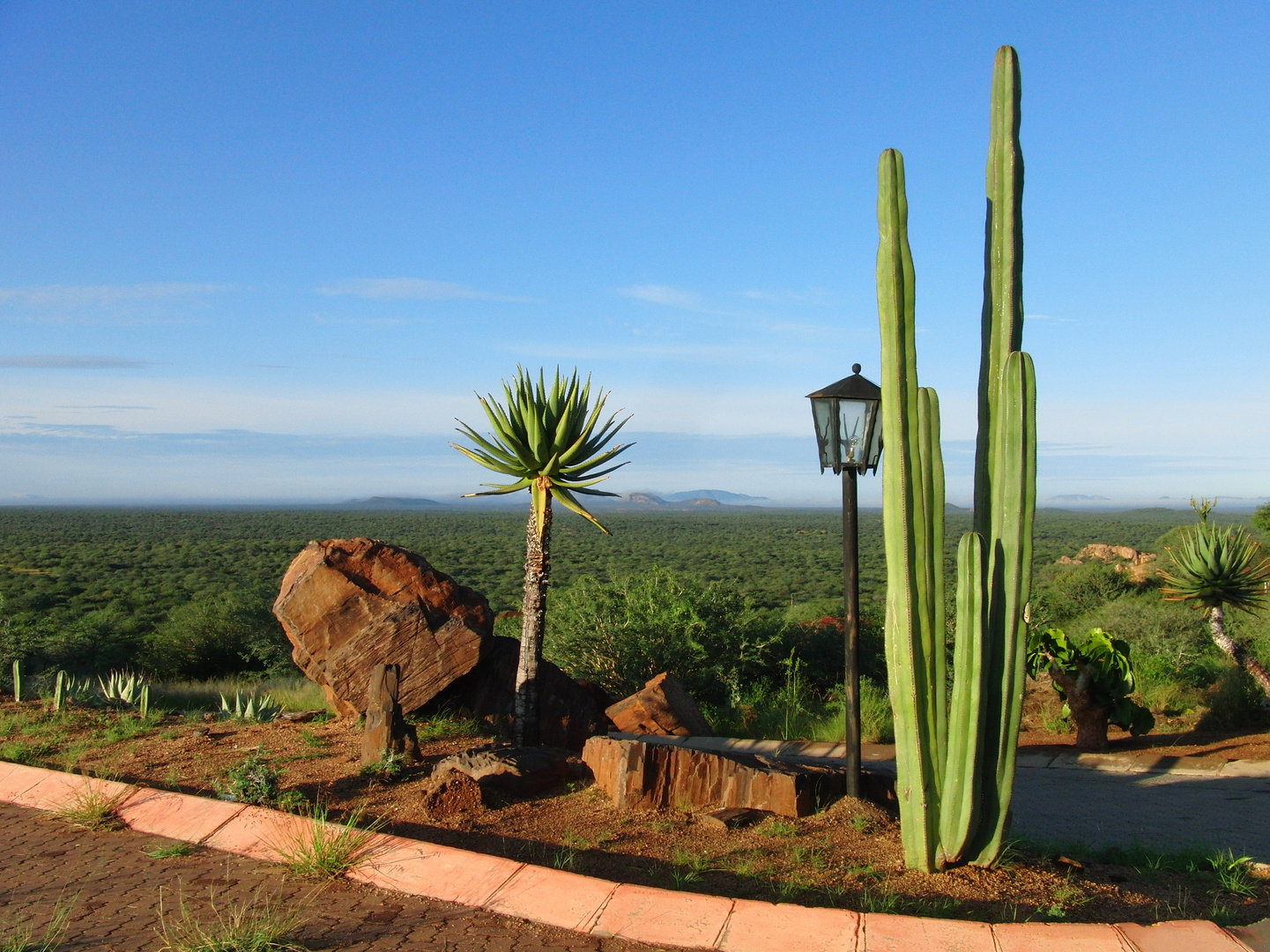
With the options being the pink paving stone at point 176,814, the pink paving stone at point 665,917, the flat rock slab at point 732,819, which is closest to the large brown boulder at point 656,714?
the flat rock slab at point 732,819

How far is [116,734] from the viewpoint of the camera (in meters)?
7.79

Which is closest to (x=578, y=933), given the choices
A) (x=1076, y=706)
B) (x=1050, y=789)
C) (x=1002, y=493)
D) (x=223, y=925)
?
(x=223, y=925)

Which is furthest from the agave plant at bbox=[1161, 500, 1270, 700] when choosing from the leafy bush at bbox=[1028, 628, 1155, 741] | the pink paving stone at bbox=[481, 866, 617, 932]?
the pink paving stone at bbox=[481, 866, 617, 932]

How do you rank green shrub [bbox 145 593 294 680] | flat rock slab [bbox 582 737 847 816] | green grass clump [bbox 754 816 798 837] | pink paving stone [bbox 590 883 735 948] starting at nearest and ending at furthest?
pink paving stone [bbox 590 883 735 948]
green grass clump [bbox 754 816 798 837]
flat rock slab [bbox 582 737 847 816]
green shrub [bbox 145 593 294 680]

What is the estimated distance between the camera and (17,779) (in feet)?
21.1

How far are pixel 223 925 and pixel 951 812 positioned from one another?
11.4ft

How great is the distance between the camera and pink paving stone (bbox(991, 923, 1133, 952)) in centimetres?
367

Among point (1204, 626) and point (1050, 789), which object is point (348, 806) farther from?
point (1204, 626)

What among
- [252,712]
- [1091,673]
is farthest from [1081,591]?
[252,712]

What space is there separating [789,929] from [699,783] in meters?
2.02

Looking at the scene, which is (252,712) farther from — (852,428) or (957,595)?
(957,595)

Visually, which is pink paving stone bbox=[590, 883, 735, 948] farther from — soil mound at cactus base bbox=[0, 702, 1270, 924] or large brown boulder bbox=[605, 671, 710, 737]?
large brown boulder bbox=[605, 671, 710, 737]

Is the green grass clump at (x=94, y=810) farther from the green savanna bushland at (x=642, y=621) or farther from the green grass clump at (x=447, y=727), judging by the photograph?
the green savanna bushland at (x=642, y=621)

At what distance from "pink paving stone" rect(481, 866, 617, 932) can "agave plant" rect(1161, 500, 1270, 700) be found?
28.0ft
